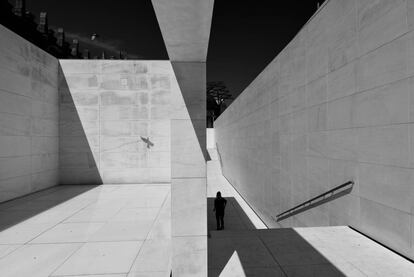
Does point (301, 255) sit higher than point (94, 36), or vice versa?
point (94, 36)

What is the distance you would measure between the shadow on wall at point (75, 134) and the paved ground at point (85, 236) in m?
2.77

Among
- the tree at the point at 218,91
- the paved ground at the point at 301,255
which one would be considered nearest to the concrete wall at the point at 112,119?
the paved ground at the point at 301,255

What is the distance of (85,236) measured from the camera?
6008 mm

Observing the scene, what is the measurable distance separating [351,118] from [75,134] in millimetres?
13407

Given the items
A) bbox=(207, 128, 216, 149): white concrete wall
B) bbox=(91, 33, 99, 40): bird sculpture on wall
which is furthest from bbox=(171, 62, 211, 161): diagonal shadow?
bbox=(207, 128, 216, 149): white concrete wall

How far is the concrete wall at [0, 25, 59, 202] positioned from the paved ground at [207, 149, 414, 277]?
32.2 ft

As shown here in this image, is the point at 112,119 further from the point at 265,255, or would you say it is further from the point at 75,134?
the point at 265,255

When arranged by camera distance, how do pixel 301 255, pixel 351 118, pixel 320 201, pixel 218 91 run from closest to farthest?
pixel 301 255, pixel 351 118, pixel 320 201, pixel 218 91

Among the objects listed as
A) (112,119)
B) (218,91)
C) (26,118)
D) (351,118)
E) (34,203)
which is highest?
(218,91)

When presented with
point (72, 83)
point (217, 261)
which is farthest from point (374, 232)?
point (72, 83)

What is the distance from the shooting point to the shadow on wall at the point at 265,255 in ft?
13.2

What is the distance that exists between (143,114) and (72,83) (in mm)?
4396

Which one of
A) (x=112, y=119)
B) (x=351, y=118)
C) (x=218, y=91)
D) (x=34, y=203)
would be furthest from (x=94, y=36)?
(x=218, y=91)

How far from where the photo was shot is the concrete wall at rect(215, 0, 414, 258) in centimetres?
416
